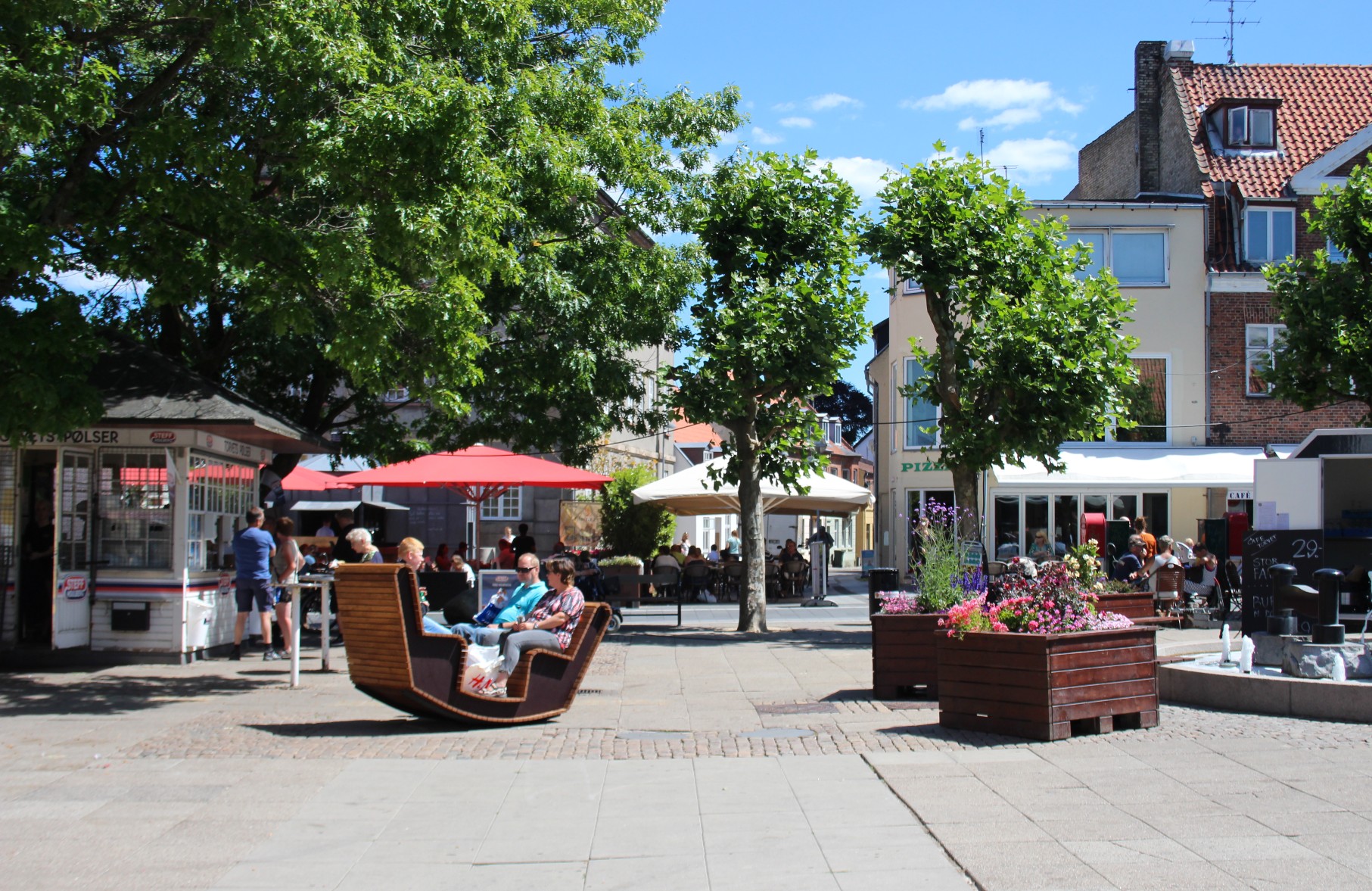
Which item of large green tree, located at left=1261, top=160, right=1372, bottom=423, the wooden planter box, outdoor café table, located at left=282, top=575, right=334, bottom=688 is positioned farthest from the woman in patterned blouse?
large green tree, located at left=1261, top=160, right=1372, bottom=423

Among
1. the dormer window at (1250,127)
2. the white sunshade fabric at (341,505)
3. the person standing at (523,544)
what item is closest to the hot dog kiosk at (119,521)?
the person standing at (523,544)

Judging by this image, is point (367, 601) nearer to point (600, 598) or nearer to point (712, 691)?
point (712, 691)

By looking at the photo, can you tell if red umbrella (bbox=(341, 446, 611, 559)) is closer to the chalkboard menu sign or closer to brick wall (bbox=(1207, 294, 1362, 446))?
the chalkboard menu sign

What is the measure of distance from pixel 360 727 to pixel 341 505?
23.5m

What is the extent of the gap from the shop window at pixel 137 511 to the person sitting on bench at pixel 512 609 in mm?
4511

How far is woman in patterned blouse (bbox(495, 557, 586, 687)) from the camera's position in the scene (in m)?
9.56

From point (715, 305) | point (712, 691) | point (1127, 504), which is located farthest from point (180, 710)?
point (1127, 504)

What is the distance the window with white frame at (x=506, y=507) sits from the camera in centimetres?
3416

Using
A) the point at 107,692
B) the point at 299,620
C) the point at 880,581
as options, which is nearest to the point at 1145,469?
the point at 880,581

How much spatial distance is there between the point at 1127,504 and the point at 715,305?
16.2 meters

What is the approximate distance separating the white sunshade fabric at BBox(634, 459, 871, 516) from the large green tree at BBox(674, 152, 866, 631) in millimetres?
2625

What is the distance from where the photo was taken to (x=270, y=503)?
16.3m

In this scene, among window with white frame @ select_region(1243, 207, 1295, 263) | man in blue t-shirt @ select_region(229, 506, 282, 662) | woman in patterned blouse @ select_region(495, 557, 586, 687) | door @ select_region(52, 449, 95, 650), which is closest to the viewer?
woman in patterned blouse @ select_region(495, 557, 586, 687)

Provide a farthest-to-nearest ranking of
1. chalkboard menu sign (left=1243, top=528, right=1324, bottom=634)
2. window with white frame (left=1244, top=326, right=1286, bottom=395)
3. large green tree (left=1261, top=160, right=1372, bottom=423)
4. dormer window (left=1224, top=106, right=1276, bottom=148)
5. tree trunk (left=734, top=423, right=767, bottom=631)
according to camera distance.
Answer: dormer window (left=1224, top=106, right=1276, bottom=148) < window with white frame (left=1244, top=326, right=1286, bottom=395) < large green tree (left=1261, top=160, right=1372, bottom=423) < tree trunk (left=734, top=423, right=767, bottom=631) < chalkboard menu sign (left=1243, top=528, right=1324, bottom=634)
